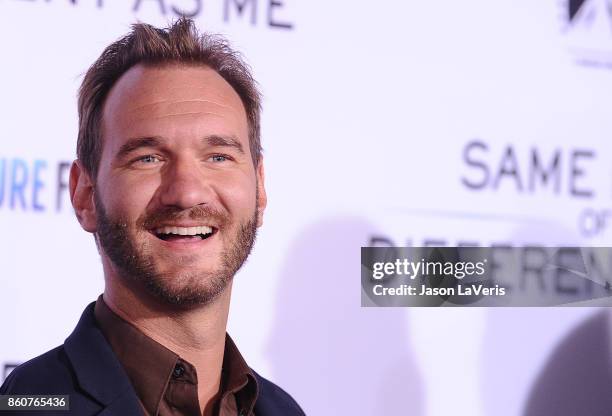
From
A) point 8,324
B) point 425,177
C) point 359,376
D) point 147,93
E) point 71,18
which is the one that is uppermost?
point 71,18

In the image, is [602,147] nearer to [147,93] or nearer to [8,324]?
[147,93]

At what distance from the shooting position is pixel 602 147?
224cm

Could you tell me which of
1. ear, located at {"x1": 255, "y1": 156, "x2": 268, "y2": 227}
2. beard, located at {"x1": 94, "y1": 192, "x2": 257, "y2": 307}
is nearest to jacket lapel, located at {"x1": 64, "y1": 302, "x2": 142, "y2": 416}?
beard, located at {"x1": 94, "y1": 192, "x2": 257, "y2": 307}

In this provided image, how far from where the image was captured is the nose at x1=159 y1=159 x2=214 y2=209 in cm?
146

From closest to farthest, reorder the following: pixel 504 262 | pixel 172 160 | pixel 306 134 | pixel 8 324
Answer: pixel 172 160
pixel 8 324
pixel 306 134
pixel 504 262

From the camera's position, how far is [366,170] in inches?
81.0

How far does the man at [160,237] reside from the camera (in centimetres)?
144

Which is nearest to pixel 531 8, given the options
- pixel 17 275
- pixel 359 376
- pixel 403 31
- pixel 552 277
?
pixel 403 31

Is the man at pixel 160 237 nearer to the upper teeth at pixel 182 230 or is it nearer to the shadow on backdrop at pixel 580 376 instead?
the upper teeth at pixel 182 230

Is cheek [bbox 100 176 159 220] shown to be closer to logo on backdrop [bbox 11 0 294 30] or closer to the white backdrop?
the white backdrop

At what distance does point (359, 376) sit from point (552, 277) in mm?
543

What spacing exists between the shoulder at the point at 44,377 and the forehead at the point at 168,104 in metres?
0.39

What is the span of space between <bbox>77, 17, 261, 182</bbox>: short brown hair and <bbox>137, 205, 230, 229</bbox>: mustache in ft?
0.56

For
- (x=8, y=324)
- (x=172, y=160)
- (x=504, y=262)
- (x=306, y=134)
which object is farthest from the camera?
(x=504, y=262)
